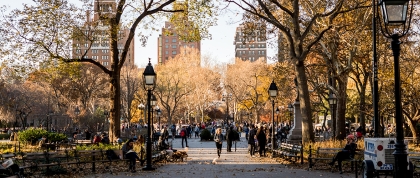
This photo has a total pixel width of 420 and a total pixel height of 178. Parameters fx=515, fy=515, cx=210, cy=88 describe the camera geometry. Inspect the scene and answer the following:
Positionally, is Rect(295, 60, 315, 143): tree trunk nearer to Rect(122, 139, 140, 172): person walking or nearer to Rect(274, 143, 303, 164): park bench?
Rect(274, 143, 303, 164): park bench

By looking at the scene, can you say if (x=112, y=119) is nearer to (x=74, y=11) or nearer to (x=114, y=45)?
(x=114, y=45)

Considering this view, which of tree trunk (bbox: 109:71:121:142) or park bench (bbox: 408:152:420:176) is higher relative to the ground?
tree trunk (bbox: 109:71:121:142)

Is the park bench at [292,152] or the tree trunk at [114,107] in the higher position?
the tree trunk at [114,107]

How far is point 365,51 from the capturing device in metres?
29.1

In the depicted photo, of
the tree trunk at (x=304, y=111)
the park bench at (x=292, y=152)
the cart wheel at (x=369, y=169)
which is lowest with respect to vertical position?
the park bench at (x=292, y=152)

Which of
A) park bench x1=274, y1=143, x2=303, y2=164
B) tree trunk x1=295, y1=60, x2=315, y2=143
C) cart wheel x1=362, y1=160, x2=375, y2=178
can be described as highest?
Answer: tree trunk x1=295, y1=60, x2=315, y2=143

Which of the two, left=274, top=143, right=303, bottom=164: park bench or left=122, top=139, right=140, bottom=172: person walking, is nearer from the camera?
left=122, top=139, right=140, bottom=172: person walking

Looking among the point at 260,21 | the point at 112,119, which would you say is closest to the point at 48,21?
the point at 112,119

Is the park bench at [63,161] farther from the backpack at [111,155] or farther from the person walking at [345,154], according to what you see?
the person walking at [345,154]

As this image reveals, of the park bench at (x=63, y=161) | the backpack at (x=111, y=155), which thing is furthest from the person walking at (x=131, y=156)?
the backpack at (x=111, y=155)

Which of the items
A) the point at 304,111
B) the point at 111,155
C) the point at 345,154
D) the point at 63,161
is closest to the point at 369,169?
the point at 345,154

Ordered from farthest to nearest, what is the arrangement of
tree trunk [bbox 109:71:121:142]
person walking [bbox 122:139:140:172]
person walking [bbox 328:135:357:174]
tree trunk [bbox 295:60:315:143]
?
tree trunk [bbox 109:71:121:142], tree trunk [bbox 295:60:315:143], person walking [bbox 122:139:140:172], person walking [bbox 328:135:357:174]

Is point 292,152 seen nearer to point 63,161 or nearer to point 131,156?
point 131,156

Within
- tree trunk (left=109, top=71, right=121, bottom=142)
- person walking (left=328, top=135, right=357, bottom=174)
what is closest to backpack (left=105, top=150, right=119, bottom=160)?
tree trunk (left=109, top=71, right=121, bottom=142)
